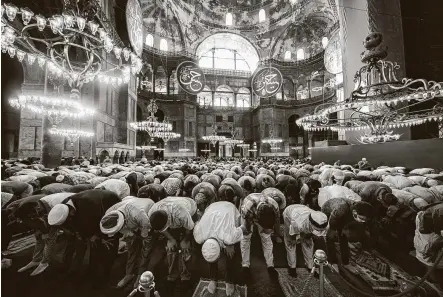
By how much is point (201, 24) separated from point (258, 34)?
6528 mm

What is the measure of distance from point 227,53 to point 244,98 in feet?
20.1

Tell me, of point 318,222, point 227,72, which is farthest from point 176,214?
point 227,72

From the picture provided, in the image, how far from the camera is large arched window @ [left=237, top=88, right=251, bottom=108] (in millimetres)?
28547

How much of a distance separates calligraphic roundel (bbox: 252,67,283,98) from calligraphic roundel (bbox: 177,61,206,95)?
278 centimetres

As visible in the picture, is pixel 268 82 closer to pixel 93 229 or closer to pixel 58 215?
pixel 93 229

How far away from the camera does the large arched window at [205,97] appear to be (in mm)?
27259

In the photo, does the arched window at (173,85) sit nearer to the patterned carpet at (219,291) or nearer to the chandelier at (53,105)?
the chandelier at (53,105)

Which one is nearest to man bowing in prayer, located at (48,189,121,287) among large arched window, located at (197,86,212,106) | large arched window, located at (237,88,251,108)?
large arched window, located at (197,86,212,106)

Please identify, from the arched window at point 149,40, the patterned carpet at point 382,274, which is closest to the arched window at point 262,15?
the arched window at point 149,40

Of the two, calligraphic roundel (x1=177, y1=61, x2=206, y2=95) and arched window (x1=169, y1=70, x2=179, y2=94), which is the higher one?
arched window (x1=169, y1=70, x2=179, y2=94)

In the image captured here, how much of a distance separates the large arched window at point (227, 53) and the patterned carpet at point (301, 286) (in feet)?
82.2

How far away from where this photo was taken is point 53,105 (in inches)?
311

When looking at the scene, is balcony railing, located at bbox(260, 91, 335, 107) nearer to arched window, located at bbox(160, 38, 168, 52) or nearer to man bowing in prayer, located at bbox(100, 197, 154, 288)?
arched window, located at bbox(160, 38, 168, 52)

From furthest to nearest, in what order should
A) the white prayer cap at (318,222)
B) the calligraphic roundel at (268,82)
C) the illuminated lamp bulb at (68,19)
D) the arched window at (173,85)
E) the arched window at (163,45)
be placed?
1. the arched window at (173,85)
2. the arched window at (163,45)
3. the calligraphic roundel at (268,82)
4. the illuminated lamp bulb at (68,19)
5. the white prayer cap at (318,222)
